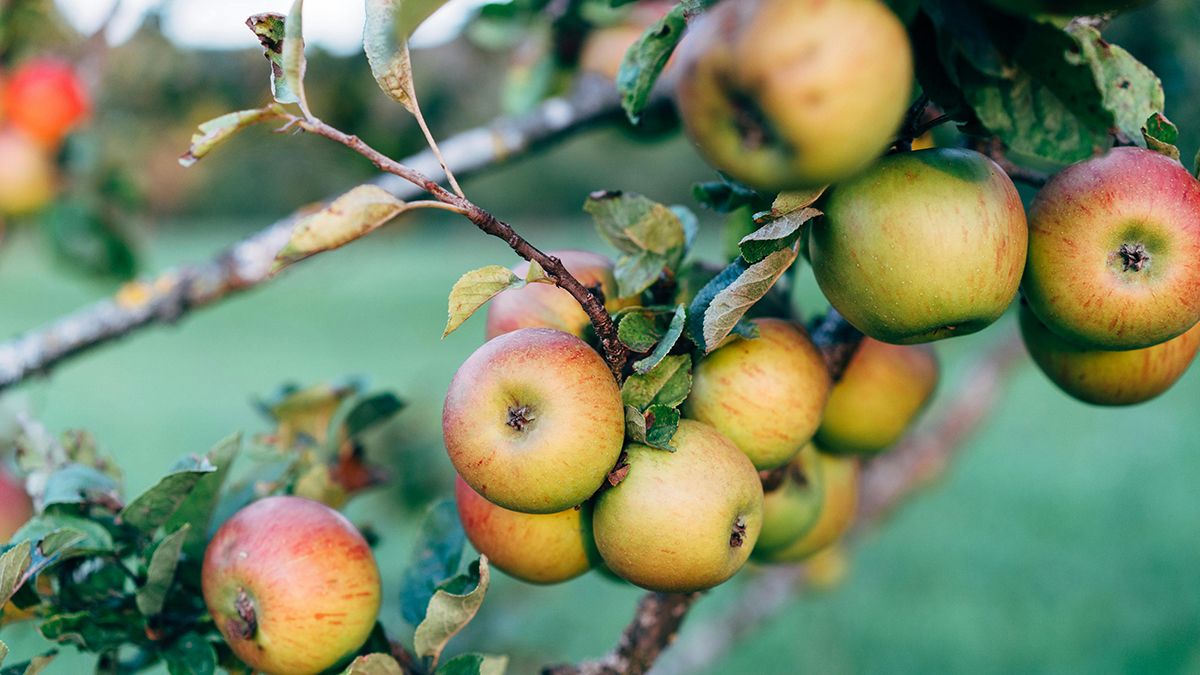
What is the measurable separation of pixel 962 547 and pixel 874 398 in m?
2.71

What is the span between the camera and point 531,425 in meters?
0.69

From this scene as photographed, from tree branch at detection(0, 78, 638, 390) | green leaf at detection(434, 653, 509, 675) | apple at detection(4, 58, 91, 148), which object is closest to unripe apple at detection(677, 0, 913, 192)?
green leaf at detection(434, 653, 509, 675)

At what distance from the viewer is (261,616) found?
0.79 metres

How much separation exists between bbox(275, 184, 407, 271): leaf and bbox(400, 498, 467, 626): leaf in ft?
1.29

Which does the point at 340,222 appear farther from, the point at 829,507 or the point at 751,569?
the point at 751,569

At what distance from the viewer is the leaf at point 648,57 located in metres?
0.75

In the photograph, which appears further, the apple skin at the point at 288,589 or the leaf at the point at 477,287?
the apple skin at the point at 288,589

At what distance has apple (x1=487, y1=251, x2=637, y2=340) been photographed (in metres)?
0.83

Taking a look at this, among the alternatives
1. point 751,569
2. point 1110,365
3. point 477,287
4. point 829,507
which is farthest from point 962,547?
point 477,287

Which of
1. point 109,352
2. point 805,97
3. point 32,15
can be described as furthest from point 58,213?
point 109,352

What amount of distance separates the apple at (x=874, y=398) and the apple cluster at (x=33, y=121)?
1584mm

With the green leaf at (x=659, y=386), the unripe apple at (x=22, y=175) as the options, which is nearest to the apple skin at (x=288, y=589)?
the green leaf at (x=659, y=386)

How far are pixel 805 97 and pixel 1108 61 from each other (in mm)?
391

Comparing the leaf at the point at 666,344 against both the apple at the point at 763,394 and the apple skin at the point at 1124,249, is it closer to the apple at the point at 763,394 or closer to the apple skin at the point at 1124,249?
the apple at the point at 763,394
